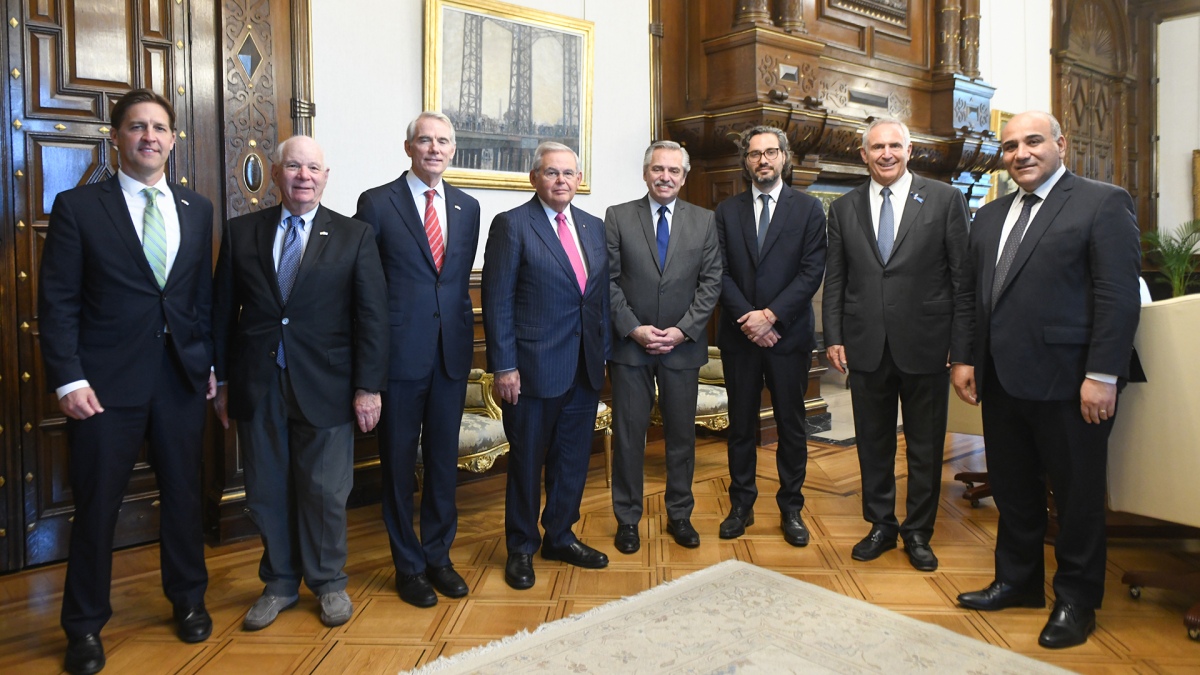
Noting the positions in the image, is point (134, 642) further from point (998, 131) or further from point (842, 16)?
point (998, 131)

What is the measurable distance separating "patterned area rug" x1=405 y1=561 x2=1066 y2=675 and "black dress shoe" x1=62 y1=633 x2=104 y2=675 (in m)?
0.95

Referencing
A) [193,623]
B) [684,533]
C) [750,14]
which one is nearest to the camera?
[193,623]

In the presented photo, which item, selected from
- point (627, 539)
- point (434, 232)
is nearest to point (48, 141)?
point (434, 232)

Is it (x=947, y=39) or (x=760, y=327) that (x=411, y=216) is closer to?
(x=760, y=327)

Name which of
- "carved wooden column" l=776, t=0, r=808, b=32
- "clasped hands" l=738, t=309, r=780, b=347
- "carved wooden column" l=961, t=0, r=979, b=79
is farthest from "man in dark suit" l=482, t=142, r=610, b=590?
"carved wooden column" l=961, t=0, r=979, b=79

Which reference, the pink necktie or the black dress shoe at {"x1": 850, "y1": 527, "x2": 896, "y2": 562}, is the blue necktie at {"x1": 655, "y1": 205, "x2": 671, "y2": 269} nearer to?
the pink necktie

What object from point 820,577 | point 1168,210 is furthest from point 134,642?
point 1168,210

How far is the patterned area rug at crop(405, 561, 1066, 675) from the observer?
2459mm

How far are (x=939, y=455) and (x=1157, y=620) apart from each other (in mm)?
868

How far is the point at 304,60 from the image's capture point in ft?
12.6

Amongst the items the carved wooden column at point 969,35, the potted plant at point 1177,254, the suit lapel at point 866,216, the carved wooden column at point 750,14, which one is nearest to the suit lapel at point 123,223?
the suit lapel at point 866,216

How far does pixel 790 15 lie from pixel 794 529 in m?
3.55

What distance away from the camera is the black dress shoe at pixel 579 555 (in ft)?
10.9

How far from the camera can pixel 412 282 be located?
9.62 feet
